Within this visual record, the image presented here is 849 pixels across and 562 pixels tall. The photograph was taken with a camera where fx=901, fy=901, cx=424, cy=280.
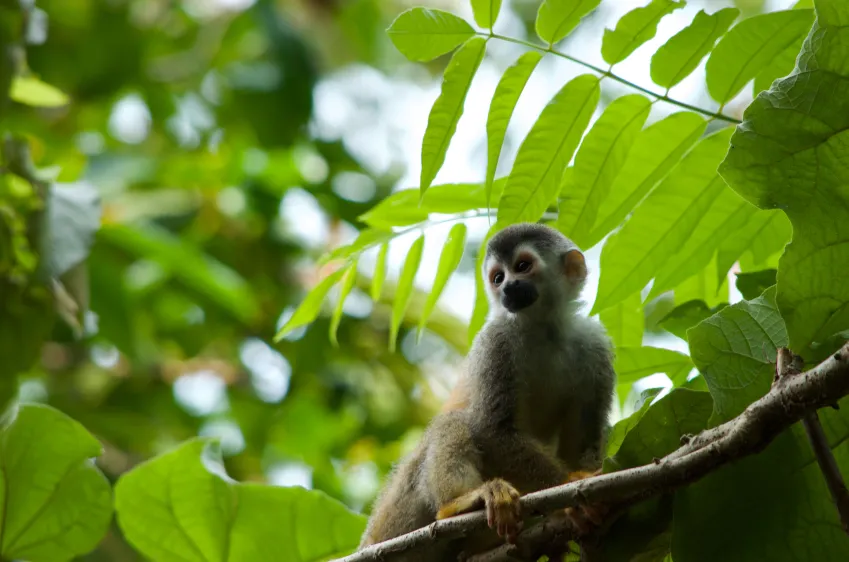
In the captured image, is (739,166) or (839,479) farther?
(739,166)

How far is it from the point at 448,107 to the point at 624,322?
83 cm

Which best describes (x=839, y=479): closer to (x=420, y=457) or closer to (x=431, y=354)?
(x=420, y=457)

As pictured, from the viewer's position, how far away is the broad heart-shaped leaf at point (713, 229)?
2156 mm

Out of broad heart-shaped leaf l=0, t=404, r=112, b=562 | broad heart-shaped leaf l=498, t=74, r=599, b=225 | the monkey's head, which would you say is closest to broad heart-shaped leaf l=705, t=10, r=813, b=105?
broad heart-shaped leaf l=498, t=74, r=599, b=225

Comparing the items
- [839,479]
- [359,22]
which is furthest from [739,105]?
[839,479]

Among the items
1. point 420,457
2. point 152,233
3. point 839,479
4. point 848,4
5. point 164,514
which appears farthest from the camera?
point 152,233

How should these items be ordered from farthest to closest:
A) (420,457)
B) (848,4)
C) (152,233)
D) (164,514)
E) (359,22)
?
(359,22) → (152,233) → (420,457) → (164,514) → (848,4)

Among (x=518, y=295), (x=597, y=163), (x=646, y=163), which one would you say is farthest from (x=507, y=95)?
(x=518, y=295)

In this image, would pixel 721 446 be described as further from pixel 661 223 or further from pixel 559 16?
pixel 559 16

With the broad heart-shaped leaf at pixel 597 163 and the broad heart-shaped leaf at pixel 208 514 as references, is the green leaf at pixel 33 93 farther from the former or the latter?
the broad heart-shaped leaf at pixel 597 163

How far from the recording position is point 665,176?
2195 mm

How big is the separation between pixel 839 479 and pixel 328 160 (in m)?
4.79

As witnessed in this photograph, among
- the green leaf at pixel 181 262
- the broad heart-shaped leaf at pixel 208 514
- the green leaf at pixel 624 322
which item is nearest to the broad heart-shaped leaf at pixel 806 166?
the green leaf at pixel 624 322

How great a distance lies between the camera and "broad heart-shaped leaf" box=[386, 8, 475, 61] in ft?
6.91
